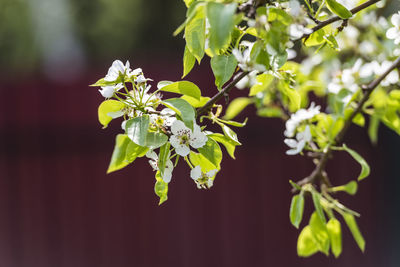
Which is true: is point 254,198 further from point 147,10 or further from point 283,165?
point 147,10

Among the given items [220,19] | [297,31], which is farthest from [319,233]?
[220,19]

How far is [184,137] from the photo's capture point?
2.04 feet

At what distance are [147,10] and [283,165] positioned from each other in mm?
6983

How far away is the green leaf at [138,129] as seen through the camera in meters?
0.56

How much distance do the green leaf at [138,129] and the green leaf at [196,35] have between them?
0.33 feet

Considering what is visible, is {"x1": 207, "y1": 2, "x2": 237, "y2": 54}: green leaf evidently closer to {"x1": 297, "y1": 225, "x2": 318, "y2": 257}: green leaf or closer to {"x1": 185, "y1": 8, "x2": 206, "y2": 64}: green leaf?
{"x1": 185, "y1": 8, "x2": 206, "y2": 64}: green leaf

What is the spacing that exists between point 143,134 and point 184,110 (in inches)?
2.3

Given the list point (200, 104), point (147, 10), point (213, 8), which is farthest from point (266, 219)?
point (147, 10)

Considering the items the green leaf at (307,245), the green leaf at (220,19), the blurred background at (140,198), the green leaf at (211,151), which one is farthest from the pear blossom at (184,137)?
the blurred background at (140,198)

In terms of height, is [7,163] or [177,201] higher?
[7,163]

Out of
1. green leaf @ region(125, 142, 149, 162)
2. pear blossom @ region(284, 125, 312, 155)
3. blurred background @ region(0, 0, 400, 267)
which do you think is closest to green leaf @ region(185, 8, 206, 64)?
green leaf @ region(125, 142, 149, 162)

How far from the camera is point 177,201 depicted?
343cm

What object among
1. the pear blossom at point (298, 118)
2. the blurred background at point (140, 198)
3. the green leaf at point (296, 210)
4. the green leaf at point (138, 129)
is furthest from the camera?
the blurred background at point (140, 198)

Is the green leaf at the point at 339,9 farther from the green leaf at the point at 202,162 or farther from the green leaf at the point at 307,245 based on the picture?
the green leaf at the point at 307,245
